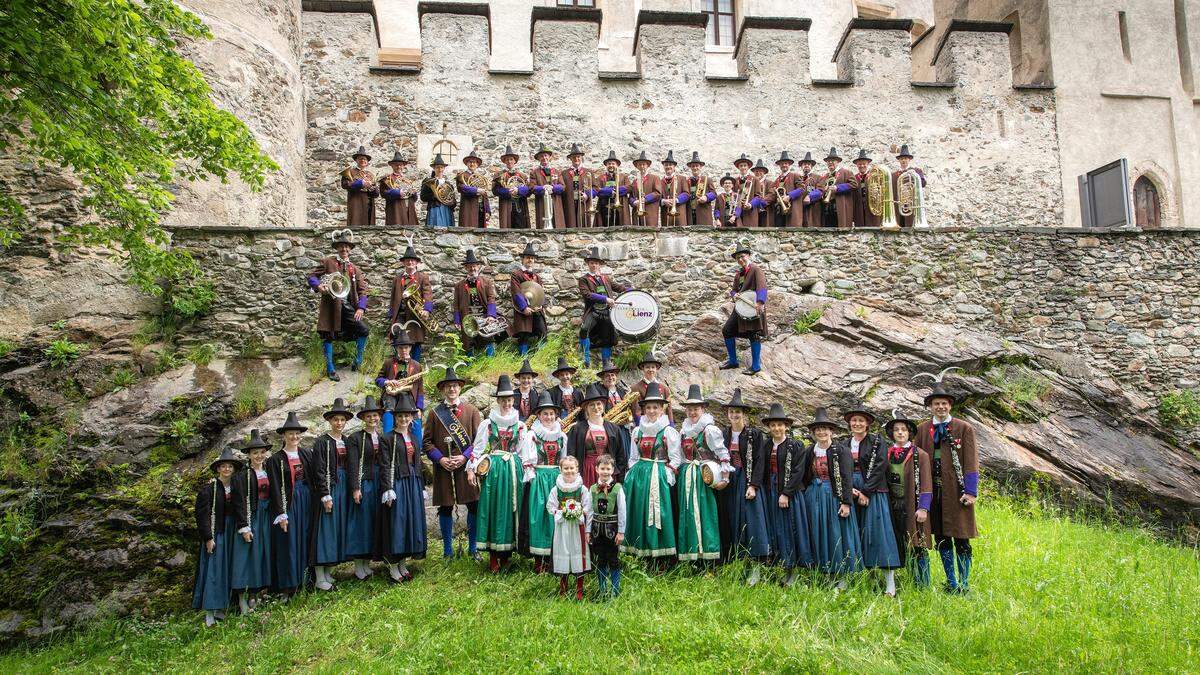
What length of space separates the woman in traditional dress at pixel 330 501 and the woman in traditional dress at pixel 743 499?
3.23 m

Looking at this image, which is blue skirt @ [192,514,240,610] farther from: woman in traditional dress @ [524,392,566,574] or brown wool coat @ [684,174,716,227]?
brown wool coat @ [684,174,716,227]

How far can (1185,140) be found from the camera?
57.6ft

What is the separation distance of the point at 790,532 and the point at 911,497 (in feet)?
3.25

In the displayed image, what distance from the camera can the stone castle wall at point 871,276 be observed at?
37.0 ft

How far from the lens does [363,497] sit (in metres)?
7.64

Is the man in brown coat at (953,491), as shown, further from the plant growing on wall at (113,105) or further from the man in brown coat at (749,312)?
the plant growing on wall at (113,105)

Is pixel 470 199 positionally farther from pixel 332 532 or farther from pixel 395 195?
pixel 332 532

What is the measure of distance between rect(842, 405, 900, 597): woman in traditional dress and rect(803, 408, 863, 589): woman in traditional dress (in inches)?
2.9

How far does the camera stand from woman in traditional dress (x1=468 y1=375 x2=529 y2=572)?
7.30 m

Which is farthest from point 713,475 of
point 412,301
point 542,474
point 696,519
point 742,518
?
point 412,301

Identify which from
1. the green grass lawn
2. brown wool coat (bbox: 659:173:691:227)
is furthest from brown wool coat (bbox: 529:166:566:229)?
the green grass lawn

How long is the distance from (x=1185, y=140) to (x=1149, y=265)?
20.4 feet

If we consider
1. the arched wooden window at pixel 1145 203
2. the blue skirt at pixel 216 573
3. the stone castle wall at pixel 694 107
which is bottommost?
the blue skirt at pixel 216 573

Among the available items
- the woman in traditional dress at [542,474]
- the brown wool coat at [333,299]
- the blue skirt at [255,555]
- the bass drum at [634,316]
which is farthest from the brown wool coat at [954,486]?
the brown wool coat at [333,299]
